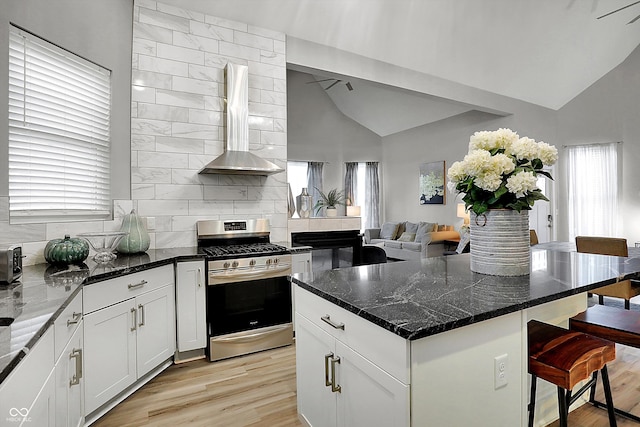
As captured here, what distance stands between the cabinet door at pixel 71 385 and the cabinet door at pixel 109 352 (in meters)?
0.07

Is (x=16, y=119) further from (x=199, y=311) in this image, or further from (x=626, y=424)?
(x=626, y=424)

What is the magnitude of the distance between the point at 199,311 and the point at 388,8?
3.60 metres

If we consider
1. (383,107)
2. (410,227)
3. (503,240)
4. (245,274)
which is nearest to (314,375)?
(503,240)

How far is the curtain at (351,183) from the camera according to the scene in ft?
29.7

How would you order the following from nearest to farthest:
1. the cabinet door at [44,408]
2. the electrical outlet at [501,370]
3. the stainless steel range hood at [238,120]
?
the cabinet door at [44,408], the electrical outlet at [501,370], the stainless steel range hood at [238,120]

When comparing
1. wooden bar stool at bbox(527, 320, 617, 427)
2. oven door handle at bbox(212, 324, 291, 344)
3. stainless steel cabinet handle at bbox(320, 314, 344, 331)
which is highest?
stainless steel cabinet handle at bbox(320, 314, 344, 331)

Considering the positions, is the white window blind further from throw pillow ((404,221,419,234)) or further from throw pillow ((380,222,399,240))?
throw pillow ((380,222,399,240))

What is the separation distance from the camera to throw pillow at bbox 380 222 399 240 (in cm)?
833

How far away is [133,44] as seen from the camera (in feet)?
9.93

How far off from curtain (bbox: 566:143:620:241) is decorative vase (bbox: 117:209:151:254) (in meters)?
7.29

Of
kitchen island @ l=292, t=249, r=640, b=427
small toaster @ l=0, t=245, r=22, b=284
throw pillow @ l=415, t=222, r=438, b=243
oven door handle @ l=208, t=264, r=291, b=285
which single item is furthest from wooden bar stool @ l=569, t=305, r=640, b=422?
throw pillow @ l=415, t=222, r=438, b=243

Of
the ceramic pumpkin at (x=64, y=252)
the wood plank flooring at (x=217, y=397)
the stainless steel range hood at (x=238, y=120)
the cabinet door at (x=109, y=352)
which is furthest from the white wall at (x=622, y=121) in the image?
the ceramic pumpkin at (x=64, y=252)

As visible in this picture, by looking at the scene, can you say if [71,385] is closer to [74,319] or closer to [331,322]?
[74,319]

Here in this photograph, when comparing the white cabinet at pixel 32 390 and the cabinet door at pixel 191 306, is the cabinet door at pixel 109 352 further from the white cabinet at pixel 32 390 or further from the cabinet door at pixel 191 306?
the white cabinet at pixel 32 390
